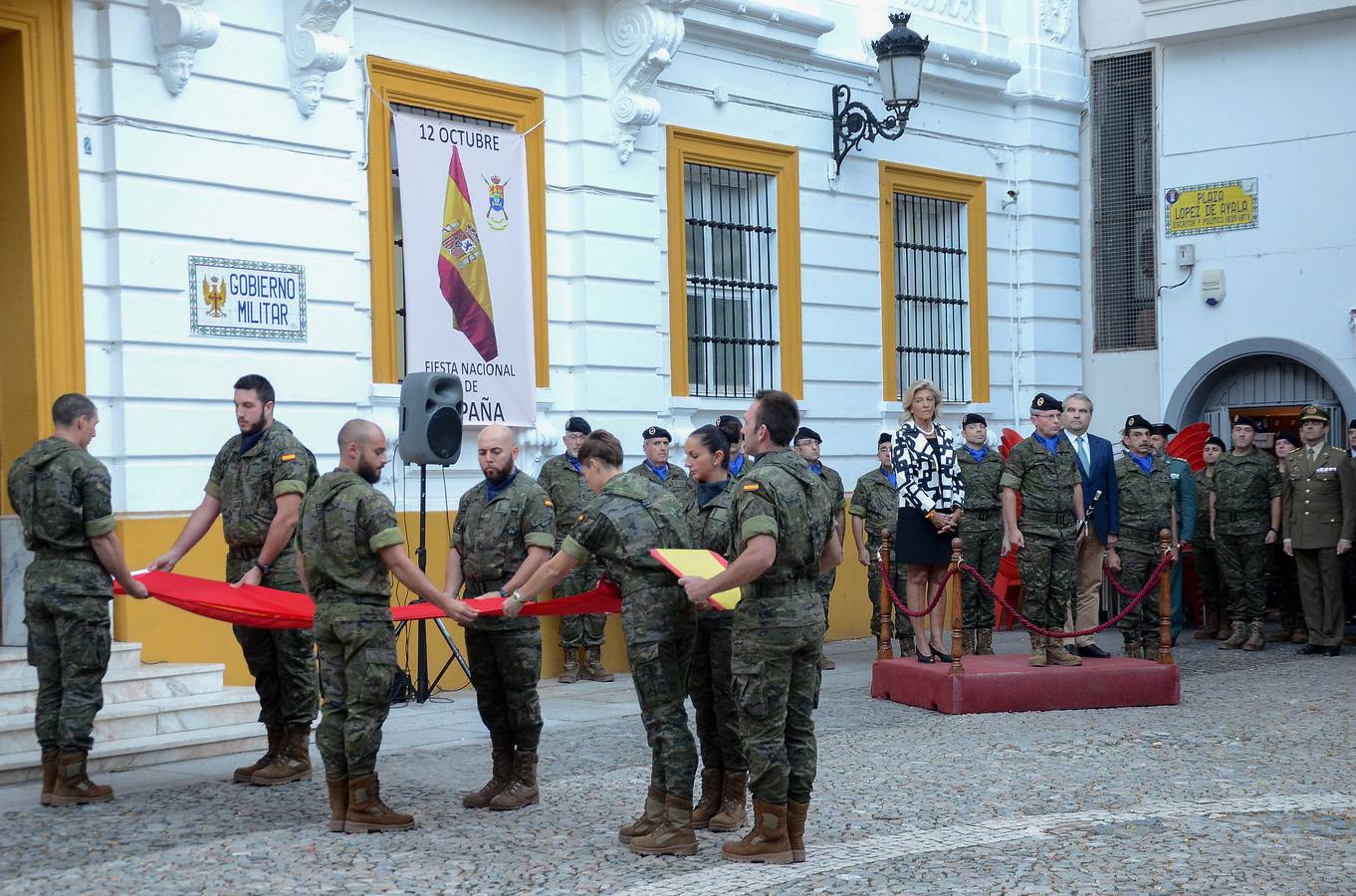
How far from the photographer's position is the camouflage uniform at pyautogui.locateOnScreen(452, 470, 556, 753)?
813 centimetres

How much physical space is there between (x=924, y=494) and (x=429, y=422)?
356 centimetres

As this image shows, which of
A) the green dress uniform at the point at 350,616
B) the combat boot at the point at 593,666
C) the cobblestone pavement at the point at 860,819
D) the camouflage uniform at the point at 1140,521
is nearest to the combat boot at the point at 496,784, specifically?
the cobblestone pavement at the point at 860,819

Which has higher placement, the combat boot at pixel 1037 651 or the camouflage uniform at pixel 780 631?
the camouflage uniform at pixel 780 631

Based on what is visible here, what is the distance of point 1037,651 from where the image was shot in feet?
38.4

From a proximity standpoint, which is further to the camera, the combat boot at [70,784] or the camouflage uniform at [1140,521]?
the camouflage uniform at [1140,521]

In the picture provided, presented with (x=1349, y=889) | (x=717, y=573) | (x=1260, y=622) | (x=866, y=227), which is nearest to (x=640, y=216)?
(x=866, y=227)

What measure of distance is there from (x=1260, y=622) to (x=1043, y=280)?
5.17m

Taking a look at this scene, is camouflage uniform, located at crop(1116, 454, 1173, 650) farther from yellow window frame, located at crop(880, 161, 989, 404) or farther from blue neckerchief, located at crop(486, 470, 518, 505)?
blue neckerchief, located at crop(486, 470, 518, 505)

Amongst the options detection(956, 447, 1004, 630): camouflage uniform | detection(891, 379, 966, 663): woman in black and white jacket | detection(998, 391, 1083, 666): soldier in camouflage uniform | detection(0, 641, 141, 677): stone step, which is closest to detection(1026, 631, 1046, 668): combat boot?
detection(998, 391, 1083, 666): soldier in camouflage uniform

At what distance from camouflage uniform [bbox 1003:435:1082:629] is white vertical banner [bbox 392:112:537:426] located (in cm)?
406

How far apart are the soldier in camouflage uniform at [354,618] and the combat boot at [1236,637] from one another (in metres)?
9.77

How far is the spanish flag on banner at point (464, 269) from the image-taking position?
1306 centimetres

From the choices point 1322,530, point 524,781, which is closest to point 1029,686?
point 524,781

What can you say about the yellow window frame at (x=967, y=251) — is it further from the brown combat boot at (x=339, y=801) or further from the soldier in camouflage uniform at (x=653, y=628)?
the brown combat boot at (x=339, y=801)
